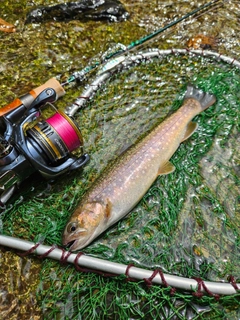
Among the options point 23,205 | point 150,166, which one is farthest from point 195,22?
point 23,205

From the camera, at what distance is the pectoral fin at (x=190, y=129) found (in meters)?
4.06

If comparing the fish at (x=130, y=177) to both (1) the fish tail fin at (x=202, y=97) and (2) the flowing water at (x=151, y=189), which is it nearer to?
(1) the fish tail fin at (x=202, y=97)

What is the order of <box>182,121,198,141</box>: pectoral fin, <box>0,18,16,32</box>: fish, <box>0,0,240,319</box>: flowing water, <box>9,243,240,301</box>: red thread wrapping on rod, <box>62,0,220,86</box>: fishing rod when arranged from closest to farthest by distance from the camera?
<box>9,243,240,301</box>: red thread wrapping on rod < <box>0,0,240,319</box>: flowing water < <box>182,121,198,141</box>: pectoral fin < <box>62,0,220,86</box>: fishing rod < <box>0,18,16,32</box>: fish

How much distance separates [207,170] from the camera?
4.08 m

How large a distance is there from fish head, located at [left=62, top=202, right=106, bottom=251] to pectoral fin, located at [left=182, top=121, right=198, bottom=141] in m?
1.37

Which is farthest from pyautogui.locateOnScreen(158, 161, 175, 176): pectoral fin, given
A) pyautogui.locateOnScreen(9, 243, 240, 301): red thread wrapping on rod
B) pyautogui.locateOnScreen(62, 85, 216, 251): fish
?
pyautogui.locateOnScreen(9, 243, 240, 301): red thread wrapping on rod

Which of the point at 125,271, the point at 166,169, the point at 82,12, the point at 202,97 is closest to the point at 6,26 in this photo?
the point at 82,12

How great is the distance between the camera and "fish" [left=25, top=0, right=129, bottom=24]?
545 centimetres

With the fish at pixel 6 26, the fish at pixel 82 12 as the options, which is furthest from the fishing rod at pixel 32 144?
the fish at pixel 82 12

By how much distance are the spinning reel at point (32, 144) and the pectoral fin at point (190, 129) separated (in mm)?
1204

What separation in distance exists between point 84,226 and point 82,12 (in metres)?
3.82

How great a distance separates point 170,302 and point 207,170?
1602mm

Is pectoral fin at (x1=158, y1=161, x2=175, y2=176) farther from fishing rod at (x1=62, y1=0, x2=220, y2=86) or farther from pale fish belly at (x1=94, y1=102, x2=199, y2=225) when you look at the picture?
fishing rod at (x1=62, y1=0, x2=220, y2=86)

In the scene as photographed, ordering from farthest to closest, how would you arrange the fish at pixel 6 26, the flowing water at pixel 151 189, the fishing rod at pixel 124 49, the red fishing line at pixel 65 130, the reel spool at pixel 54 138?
the fish at pixel 6 26
the fishing rod at pixel 124 49
the red fishing line at pixel 65 130
the reel spool at pixel 54 138
the flowing water at pixel 151 189
